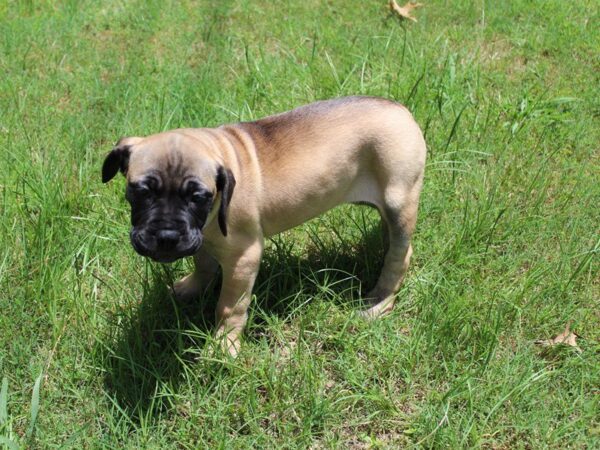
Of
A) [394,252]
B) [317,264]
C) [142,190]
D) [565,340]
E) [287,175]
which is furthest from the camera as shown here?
[317,264]

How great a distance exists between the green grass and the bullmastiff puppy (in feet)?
1.03

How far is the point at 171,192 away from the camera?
307cm

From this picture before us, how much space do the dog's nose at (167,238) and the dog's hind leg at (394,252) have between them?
138cm

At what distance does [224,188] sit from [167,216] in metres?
0.36

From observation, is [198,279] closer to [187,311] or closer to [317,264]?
[187,311]

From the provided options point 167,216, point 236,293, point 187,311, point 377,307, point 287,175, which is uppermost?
point 167,216

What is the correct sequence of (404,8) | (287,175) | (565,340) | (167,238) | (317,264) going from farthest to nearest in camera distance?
(404,8), (317,264), (565,340), (287,175), (167,238)

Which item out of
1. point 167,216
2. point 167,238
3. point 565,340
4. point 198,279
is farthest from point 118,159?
point 565,340

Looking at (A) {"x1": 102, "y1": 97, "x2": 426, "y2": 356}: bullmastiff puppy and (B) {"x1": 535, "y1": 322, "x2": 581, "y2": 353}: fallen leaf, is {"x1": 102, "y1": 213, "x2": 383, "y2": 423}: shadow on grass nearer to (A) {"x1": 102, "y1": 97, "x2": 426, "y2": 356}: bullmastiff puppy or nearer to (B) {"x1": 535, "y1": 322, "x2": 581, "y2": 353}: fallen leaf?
(A) {"x1": 102, "y1": 97, "x2": 426, "y2": 356}: bullmastiff puppy

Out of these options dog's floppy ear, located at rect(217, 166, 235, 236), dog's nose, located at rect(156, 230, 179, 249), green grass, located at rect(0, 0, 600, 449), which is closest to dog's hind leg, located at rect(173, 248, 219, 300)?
green grass, located at rect(0, 0, 600, 449)

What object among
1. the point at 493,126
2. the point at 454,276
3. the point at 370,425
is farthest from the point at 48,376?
the point at 493,126

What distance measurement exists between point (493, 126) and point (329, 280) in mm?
2008

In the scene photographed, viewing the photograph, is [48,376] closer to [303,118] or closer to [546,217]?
[303,118]

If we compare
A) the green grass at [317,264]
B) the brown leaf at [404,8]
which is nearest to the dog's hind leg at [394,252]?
the green grass at [317,264]
